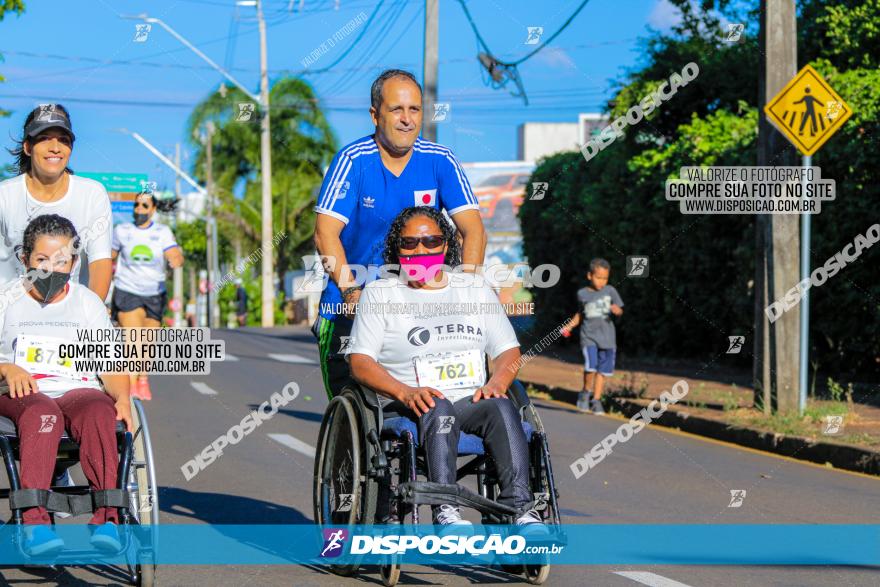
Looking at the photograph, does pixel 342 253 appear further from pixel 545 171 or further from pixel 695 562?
pixel 545 171

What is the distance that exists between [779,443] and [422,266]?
623 cm

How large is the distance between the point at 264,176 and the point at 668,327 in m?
26.2

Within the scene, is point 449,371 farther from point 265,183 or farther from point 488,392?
point 265,183

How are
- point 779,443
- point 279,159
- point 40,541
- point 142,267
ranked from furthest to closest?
point 279,159, point 142,267, point 779,443, point 40,541

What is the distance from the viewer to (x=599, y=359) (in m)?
14.4

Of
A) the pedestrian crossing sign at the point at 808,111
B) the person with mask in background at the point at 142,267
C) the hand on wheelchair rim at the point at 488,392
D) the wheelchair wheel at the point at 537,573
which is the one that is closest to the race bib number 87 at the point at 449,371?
the hand on wheelchair rim at the point at 488,392

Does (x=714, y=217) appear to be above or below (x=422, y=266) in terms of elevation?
above

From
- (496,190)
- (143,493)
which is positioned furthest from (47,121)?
(496,190)

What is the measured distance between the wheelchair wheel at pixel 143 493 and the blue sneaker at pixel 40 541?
1.08 feet

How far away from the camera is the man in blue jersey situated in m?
6.25

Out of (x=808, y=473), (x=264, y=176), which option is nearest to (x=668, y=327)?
(x=808, y=473)

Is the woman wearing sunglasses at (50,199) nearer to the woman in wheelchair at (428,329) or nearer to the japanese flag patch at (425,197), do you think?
the woman in wheelchair at (428,329)

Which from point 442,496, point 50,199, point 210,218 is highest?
point 210,218

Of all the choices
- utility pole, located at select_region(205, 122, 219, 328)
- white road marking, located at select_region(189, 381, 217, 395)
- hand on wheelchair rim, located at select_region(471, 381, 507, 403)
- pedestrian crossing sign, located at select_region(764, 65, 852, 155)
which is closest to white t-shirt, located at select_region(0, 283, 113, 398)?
hand on wheelchair rim, located at select_region(471, 381, 507, 403)
